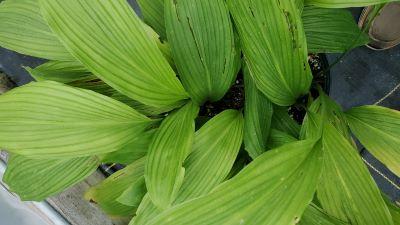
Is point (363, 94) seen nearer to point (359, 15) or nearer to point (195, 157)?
point (359, 15)

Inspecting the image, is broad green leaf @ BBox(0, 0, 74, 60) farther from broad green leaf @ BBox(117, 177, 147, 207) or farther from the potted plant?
broad green leaf @ BBox(117, 177, 147, 207)

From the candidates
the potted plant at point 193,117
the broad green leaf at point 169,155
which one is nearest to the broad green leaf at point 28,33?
the potted plant at point 193,117

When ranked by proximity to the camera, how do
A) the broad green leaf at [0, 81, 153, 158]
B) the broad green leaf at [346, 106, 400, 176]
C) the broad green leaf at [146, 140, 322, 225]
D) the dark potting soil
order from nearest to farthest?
the broad green leaf at [146, 140, 322, 225] → the broad green leaf at [0, 81, 153, 158] → the broad green leaf at [346, 106, 400, 176] → the dark potting soil

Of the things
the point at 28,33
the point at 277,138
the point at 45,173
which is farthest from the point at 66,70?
the point at 277,138

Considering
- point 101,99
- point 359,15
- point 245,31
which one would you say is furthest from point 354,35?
point 101,99

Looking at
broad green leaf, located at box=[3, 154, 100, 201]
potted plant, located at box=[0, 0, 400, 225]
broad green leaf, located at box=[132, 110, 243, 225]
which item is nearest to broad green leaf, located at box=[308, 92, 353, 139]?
potted plant, located at box=[0, 0, 400, 225]

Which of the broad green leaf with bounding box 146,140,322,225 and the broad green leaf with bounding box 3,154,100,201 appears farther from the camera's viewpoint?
the broad green leaf with bounding box 3,154,100,201
